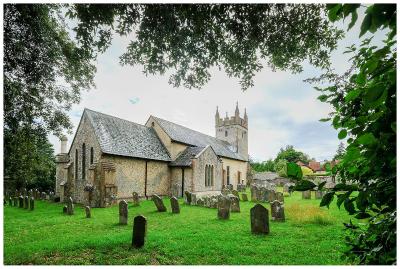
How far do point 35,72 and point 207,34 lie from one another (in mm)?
4894

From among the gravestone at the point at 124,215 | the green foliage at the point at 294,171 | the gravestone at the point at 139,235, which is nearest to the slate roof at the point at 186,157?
the gravestone at the point at 124,215

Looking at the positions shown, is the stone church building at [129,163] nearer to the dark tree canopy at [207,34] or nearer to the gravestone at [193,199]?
the gravestone at [193,199]

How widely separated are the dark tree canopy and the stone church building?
44.1 ft

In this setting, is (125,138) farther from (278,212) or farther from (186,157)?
(278,212)

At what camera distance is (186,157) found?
975 inches

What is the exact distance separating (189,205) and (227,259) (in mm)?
11178

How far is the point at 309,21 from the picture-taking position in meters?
5.63

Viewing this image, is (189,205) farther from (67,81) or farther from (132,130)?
(67,81)

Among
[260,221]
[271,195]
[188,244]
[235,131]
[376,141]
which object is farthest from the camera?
[235,131]

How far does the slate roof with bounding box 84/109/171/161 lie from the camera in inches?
756

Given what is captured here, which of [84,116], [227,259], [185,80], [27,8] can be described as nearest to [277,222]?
[227,259]

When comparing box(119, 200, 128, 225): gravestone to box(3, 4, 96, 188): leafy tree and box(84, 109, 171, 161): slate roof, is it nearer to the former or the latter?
box(3, 4, 96, 188): leafy tree

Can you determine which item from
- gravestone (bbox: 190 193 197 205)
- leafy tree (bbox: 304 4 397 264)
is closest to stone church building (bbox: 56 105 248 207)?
gravestone (bbox: 190 193 197 205)

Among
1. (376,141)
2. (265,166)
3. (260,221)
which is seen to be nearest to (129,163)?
(260,221)
